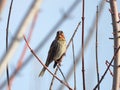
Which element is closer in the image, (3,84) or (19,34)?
(19,34)

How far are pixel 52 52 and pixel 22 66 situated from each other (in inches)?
234

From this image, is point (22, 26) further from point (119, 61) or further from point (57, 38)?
point (57, 38)

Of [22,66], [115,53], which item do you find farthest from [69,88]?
[22,66]

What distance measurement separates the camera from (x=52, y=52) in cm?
752

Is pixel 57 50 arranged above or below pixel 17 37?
below

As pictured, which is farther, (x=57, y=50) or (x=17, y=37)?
(x=57, y=50)

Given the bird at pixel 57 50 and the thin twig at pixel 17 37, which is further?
the bird at pixel 57 50

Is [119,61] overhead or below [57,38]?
overhead

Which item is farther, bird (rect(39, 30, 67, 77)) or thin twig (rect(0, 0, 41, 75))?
bird (rect(39, 30, 67, 77))

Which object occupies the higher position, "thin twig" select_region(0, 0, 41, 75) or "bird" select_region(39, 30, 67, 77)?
"thin twig" select_region(0, 0, 41, 75)

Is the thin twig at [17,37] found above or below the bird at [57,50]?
above

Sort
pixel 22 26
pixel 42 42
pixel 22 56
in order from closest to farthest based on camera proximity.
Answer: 1. pixel 22 26
2. pixel 42 42
3. pixel 22 56

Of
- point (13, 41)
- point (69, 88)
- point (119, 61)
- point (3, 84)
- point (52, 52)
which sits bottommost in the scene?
point (52, 52)

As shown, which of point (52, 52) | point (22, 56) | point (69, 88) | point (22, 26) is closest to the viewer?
point (22, 26)
